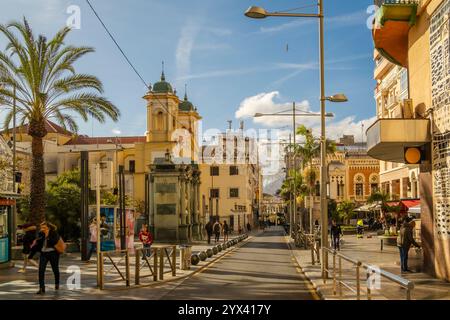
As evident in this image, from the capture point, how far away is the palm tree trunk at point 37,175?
26.3 m

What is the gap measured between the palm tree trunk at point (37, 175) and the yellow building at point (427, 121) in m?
14.0

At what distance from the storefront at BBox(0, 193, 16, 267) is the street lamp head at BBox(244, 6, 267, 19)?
34.5ft

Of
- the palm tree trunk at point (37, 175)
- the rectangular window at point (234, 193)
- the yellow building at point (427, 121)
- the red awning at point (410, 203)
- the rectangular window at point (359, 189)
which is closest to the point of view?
the yellow building at point (427, 121)

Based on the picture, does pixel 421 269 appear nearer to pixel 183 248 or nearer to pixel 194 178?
pixel 183 248

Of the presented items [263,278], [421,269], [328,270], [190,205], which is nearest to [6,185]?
[263,278]

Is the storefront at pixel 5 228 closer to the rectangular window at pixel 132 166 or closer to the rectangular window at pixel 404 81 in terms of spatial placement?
the rectangular window at pixel 404 81

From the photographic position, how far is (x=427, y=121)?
1753 centimetres

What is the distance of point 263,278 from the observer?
18719 millimetres

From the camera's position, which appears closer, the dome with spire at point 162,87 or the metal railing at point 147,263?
the metal railing at point 147,263

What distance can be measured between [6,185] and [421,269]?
15582mm

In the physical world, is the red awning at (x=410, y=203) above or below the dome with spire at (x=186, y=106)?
below

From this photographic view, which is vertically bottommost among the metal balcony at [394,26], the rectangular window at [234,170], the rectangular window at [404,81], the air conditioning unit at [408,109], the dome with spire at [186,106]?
the air conditioning unit at [408,109]

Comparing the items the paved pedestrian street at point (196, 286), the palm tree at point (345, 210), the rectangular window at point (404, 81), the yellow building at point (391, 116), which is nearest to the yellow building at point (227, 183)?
the palm tree at point (345, 210)

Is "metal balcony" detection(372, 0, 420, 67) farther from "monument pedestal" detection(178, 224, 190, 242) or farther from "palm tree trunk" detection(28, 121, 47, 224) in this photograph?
"monument pedestal" detection(178, 224, 190, 242)
